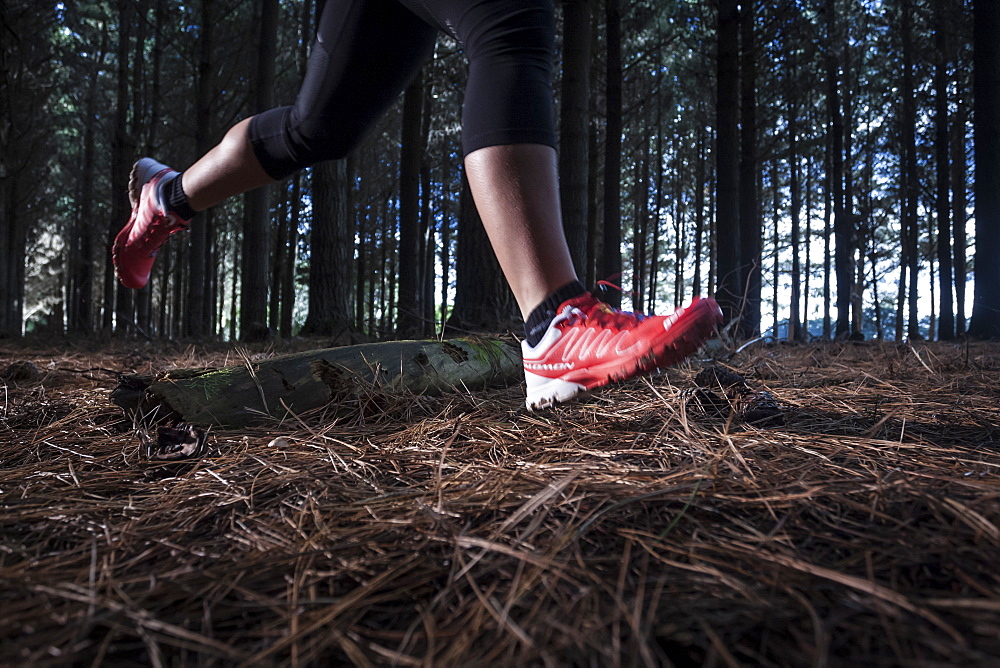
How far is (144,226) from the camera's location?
208 cm

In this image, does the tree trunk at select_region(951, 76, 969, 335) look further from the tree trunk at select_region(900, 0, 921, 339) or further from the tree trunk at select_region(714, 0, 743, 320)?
the tree trunk at select_region(714, 0, 743, 320)

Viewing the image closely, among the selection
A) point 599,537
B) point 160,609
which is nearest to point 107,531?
point 160,609

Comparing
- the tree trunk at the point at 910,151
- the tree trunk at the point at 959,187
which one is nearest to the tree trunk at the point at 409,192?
the tree trunk at the point at 910,151

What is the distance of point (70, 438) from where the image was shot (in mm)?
1385

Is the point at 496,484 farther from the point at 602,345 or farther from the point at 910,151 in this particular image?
the point at 910,151

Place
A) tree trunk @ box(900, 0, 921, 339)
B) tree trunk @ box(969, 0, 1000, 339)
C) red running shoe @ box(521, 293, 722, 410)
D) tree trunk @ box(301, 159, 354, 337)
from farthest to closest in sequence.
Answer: tree trunk @ box(900, 0, 921, 339)
tree trunk @ box(301, 159, 354, 337)
tree trunk @ box(969, 0, 1000, 339)
red running shoe @ box(521, 293, 722, 410)

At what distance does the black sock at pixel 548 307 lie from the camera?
131 cm

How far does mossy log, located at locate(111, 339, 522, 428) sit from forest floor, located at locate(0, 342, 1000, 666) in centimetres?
16

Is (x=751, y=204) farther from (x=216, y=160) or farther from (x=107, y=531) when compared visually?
(x=107, y=531)

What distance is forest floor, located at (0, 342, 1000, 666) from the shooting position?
526 millimetres

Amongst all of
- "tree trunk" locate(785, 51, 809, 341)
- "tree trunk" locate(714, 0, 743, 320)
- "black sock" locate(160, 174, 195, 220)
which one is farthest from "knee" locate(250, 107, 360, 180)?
"tree trunk" locate(785, 51, 809, 341)

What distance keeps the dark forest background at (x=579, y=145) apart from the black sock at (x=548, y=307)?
0.54 feet

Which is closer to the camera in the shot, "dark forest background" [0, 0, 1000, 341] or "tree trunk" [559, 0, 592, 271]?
"tree trunk" [559, 0, 592, 271]

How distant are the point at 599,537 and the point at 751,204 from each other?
7819 mm
